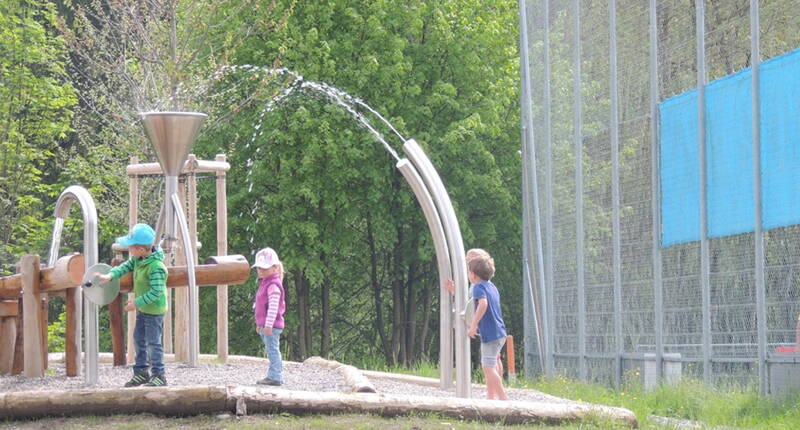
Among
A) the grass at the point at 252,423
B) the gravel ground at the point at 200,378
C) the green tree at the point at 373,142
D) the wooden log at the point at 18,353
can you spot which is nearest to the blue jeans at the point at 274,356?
the gravel ground at the point at 200,378

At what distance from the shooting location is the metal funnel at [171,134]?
12.6 meters

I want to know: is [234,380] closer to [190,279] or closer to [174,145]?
[190,279]

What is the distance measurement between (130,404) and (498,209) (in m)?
22.1

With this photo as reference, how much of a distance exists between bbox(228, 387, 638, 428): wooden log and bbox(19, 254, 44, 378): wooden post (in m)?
3.69

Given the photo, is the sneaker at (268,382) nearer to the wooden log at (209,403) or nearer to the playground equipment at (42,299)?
the playground equipment at (42,299)

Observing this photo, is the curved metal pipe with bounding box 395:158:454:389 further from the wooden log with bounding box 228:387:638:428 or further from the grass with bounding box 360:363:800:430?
the wooden log with bounding box 228:387:638:428

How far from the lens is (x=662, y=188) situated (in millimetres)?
16422

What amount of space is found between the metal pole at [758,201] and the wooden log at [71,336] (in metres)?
6.54

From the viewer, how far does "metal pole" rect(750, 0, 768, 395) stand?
44.1 feet

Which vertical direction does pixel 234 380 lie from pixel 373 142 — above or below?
below

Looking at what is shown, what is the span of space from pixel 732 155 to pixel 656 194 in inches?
79.8

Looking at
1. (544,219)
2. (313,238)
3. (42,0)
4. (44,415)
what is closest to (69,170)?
(313,238)

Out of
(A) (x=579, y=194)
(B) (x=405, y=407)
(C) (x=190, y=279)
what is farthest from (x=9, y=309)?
(A) (x=579, y=194)

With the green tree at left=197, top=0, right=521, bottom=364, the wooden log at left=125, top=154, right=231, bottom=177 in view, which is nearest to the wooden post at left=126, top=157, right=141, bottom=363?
the wooden log at left=125, top=154, right=231, bottom=177
